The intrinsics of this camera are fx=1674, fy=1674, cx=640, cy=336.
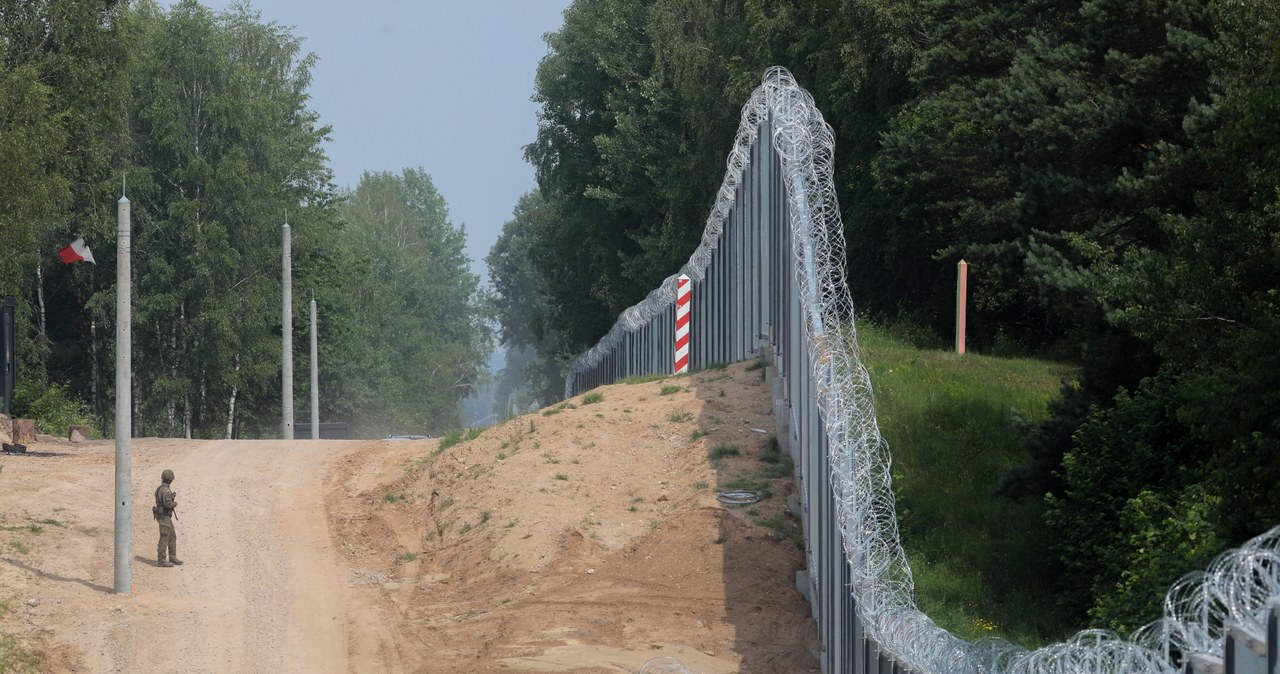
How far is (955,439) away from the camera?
Answer: 21.2 metres

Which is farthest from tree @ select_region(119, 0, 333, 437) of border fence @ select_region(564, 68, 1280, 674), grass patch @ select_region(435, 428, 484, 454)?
grass patch @ select_region(435, 428, 484, 454)

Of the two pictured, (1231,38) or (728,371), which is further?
(728,371)

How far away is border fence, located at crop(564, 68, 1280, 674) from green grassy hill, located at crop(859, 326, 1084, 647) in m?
1.39

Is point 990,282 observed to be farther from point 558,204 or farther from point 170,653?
point 558,204

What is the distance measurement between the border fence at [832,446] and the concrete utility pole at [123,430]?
25.1 feet

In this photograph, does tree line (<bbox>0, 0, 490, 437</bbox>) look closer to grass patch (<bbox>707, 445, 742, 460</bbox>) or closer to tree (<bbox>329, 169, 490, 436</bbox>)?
tree (<bbox>329, 169, 490, 436</bbox>)

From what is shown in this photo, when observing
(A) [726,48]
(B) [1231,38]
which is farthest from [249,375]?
(B) [1231,38]

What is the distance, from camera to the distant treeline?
13227mm

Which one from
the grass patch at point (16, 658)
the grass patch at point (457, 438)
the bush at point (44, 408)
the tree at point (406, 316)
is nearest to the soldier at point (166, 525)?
the grass patch at point (16, 658)

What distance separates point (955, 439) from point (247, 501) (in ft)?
32.0

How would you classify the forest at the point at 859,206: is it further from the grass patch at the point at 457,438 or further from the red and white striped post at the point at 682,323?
the grass patch at the point at 457,438

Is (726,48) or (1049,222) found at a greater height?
(726,48)

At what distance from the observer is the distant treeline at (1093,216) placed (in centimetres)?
1323

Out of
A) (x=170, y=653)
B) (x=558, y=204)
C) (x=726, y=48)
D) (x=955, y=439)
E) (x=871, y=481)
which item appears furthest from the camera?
(x=558, y=204)
